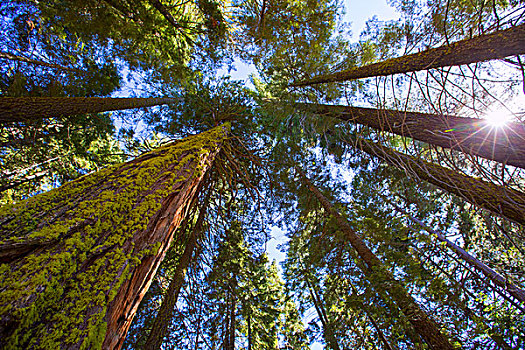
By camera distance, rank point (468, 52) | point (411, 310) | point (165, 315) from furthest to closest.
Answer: point (165, 315), point (411, 310), point (468, 52)

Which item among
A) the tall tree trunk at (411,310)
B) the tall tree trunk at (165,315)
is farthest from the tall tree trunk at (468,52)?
the tall tree trunk at (165,315)

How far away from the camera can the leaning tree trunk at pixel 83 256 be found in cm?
71

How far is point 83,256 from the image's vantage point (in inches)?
37.1

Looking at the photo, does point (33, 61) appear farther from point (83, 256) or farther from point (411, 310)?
point (411, 310)

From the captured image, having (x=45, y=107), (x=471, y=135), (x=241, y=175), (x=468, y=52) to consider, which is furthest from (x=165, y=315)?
(x=468, y=52)

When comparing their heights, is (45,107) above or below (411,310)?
above

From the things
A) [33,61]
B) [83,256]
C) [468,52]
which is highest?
[33,61]

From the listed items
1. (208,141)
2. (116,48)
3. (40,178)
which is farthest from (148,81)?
(208,141)

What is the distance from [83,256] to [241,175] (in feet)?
6.58

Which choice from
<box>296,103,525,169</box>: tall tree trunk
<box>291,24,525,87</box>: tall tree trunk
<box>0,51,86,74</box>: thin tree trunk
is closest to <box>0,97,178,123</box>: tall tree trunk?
<box>0,51,86,74</box>: thin tree trunk

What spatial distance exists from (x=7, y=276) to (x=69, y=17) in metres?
8.04

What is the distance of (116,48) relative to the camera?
7.10m

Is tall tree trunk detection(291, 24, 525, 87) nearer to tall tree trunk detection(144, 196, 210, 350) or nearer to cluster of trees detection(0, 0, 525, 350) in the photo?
cluster of trees detection(0, 0, 525, 350)

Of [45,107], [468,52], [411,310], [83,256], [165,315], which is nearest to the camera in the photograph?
[83,256]
